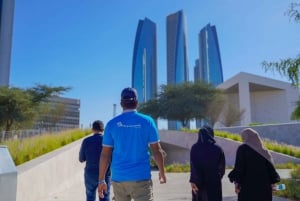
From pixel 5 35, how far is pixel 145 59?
29.6m

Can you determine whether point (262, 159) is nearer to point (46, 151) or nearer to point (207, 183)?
point (207, 183)

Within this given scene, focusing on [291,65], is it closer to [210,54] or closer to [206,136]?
[206,136]

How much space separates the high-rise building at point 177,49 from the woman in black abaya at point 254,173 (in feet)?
200

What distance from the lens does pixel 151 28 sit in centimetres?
7062

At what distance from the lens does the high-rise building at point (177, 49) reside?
65375 millimetres

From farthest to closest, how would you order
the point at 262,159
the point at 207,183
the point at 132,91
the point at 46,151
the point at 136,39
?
the point at 136,39
the point at 46,151
the point at 207,183
the point at 262,159
the point at 132,91

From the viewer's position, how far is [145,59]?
66938 millimetres

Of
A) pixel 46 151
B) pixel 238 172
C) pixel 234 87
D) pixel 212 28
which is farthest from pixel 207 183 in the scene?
pixel 212 28

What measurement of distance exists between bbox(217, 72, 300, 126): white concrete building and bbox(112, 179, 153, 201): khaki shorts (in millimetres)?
39537

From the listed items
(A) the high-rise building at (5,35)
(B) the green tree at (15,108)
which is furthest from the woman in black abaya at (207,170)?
(A) the high-rise building at (5,35)

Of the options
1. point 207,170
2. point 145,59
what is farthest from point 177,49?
point 207,170

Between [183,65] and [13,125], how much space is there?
146 ft

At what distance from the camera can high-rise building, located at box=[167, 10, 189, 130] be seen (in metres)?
65.4

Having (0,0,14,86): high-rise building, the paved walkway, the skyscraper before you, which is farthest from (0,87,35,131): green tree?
the skyscraper
